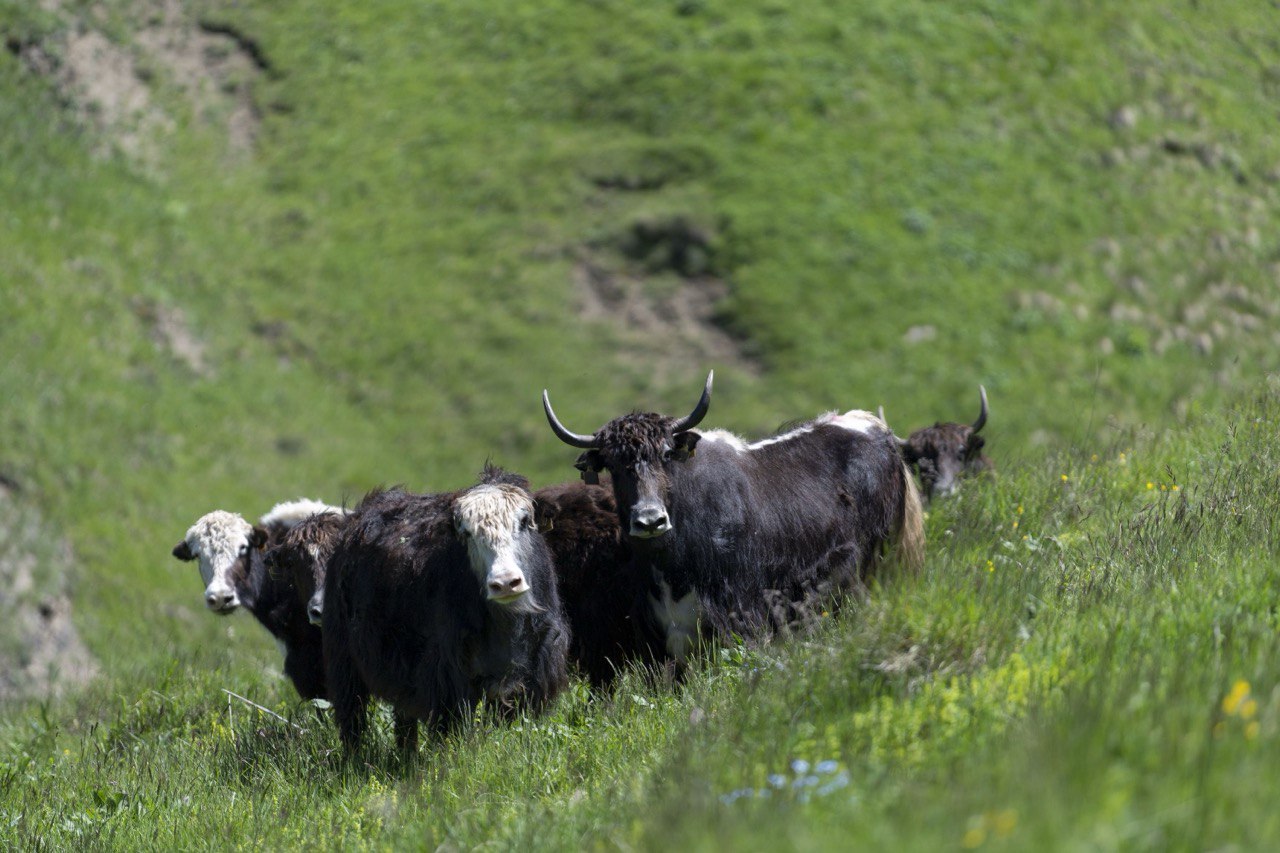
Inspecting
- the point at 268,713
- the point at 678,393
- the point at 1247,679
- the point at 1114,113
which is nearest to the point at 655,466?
the point at 268,713

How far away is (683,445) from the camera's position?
990 cm

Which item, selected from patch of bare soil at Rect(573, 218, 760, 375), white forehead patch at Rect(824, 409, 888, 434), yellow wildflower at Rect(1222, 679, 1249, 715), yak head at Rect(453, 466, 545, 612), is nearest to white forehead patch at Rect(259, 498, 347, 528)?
yak head at Rect(453, 466, 545, 612)

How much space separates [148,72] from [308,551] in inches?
1138

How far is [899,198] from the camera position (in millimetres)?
32938

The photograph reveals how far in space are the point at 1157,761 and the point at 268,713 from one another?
26.1ft

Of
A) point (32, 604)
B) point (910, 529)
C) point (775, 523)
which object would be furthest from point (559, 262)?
point (775, 523)

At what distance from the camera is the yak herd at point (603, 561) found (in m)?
8.95

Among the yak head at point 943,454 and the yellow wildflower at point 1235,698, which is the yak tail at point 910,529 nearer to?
the yak head at point 943,454

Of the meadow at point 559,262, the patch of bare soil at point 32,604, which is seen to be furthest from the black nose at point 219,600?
the patch of bare soil at point 32,604

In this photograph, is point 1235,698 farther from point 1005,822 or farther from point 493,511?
point 493,511

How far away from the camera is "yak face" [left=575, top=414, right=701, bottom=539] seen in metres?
9.56

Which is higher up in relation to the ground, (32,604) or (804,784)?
(804,784)

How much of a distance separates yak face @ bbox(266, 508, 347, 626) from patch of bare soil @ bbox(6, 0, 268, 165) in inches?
1021

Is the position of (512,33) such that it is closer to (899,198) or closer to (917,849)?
(899,198)
